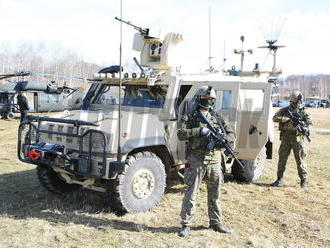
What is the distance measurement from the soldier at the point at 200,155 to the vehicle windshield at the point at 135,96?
1384mm

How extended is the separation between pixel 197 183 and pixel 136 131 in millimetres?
1138

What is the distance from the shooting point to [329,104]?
61.1 meters

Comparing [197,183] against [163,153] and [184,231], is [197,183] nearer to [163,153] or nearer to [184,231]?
[184,231]

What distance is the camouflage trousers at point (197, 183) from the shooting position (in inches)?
179

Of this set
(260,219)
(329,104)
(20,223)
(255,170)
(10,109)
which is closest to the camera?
(20,223)

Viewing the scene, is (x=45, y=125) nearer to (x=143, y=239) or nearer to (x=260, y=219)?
(x=143, y=239)

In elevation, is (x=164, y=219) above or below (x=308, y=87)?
below

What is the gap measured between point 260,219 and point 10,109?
696 inches

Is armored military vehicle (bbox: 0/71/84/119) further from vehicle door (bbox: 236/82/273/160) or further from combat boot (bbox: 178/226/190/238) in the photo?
combat boot (bbox: 178/226/190/238)

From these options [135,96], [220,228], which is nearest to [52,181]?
[135,96]

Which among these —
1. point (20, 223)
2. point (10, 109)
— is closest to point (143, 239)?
point (20, 223)

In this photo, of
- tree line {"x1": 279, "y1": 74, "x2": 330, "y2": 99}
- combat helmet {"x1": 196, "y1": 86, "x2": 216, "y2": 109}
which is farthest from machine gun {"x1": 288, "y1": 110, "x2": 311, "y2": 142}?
tree line {"x1": 279, "y1": 74, "x2": 330, "y2": 99}

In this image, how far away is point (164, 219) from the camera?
516 cm

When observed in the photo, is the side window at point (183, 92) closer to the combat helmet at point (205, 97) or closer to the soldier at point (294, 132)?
the combat helmet at point (205, 97)
